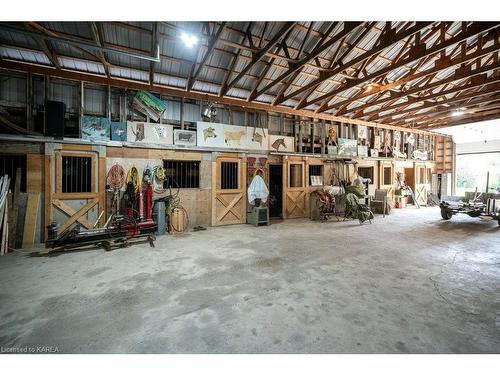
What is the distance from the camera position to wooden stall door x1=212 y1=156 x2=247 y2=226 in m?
8.35

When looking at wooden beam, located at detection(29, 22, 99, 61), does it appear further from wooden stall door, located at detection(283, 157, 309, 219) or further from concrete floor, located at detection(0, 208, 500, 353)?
wooden stall door, located at detection(283, 157, 309, 219)

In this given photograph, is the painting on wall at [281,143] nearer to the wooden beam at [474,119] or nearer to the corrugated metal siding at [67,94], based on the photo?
the corrugated metal siding at [67,94]

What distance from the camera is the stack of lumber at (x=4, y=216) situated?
17.2 feet

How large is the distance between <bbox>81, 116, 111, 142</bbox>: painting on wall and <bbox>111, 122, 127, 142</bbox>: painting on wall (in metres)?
0.11

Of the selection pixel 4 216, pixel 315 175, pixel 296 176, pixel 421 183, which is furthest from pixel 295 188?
pixel 421 183

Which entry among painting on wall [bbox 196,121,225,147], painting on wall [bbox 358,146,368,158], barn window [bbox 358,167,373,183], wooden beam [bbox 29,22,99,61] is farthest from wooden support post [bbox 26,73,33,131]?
barn window [bbox 358,167,373,183]

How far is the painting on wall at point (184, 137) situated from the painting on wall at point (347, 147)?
720 centimetres

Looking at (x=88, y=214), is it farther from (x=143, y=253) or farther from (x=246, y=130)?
(x=246, y=130)

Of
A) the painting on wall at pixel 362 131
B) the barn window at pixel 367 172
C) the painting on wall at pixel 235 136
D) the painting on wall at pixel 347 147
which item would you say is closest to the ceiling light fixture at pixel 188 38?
the painting on wall at pixel 235 136

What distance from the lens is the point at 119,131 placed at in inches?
272

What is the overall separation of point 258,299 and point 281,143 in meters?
7.54

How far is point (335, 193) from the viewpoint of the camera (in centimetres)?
1036

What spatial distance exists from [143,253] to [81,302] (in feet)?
6.97

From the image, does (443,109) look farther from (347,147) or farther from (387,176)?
(347,147)
